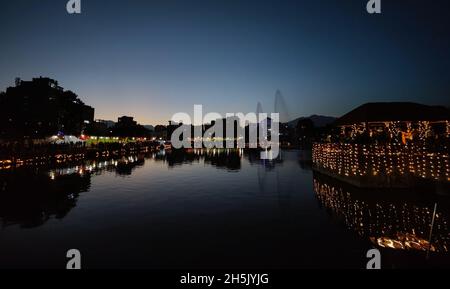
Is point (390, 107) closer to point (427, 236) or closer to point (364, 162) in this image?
point (364, 162)

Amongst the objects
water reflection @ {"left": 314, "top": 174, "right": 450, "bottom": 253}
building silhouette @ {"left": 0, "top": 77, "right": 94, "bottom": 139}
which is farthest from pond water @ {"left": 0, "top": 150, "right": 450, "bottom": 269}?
building silhouette @ {"left": 0, "top": 77, "right": 94, "bottom": 139}

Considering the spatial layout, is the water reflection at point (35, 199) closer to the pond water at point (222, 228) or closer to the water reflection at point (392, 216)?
the pond water at point (222, 228)

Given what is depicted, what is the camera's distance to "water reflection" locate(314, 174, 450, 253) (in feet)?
24.1

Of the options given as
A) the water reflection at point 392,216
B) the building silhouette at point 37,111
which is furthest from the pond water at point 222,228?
the building silhouette at point 37,111

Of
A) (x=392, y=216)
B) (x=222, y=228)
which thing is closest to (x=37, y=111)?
(x=222, y=228)

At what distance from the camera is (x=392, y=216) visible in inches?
373

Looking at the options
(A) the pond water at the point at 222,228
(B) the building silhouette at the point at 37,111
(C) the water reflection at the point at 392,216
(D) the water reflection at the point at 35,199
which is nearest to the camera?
→ (A) the pond water at the point at 222,228

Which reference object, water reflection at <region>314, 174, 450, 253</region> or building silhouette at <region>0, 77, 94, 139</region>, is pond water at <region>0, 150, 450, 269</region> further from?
building silhouette at <region>0, 77, 94, 139</region>

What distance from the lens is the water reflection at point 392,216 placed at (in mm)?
7354

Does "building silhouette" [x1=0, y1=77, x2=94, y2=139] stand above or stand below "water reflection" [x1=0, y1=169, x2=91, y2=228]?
above

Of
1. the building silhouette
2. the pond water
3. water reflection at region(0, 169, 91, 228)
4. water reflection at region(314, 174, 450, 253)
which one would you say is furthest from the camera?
the building silhouette

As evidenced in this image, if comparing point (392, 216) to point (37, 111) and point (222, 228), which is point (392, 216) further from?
point (37, 111)

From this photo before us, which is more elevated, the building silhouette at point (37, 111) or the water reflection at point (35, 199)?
the building silhouette at point (37, 111)

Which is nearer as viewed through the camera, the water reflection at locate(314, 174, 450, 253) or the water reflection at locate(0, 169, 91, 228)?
the water reflection at locate(314, 174, 450, 253)
